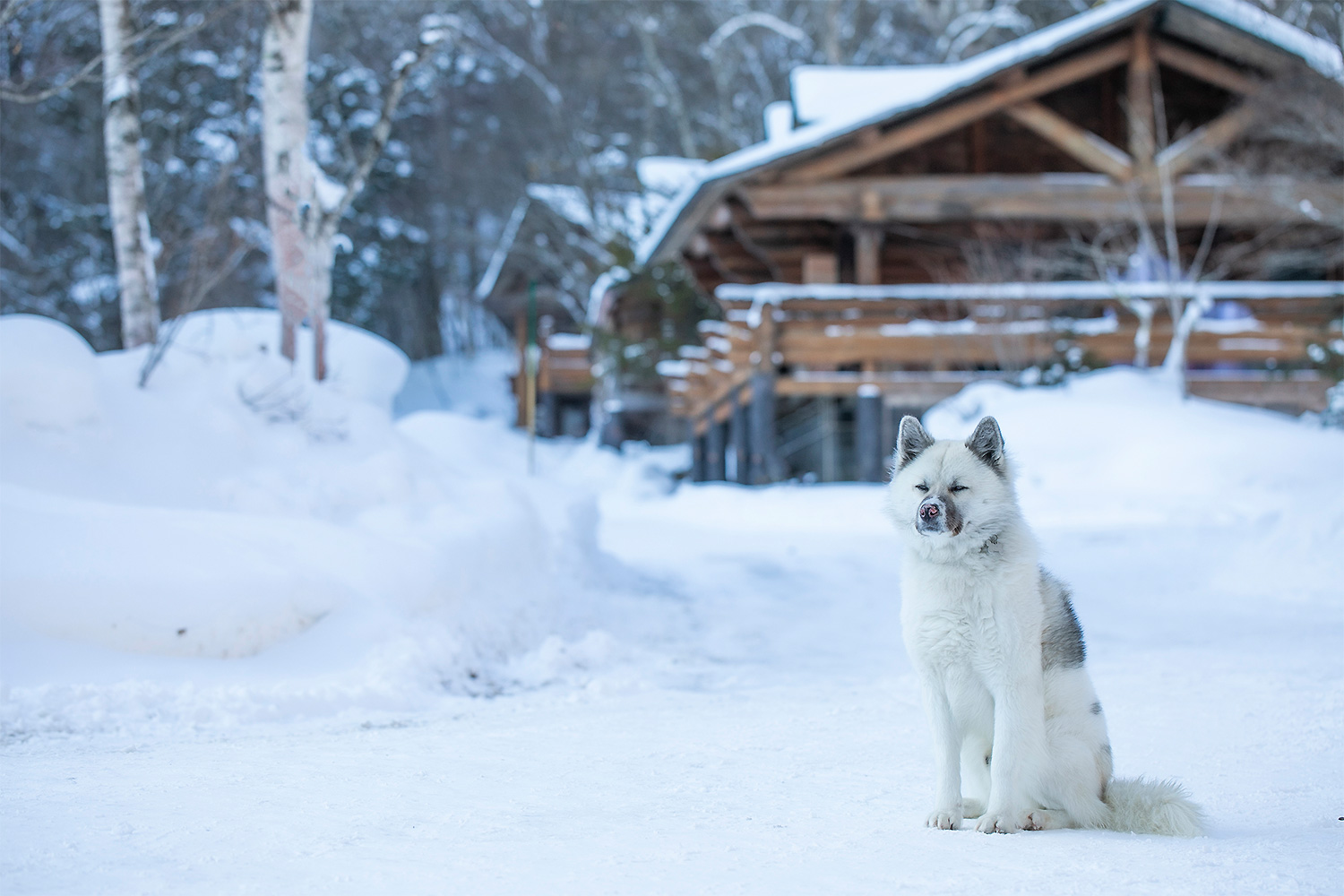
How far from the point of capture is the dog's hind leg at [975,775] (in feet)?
11.0

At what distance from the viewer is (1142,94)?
17359 millimetres

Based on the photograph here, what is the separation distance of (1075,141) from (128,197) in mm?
12982

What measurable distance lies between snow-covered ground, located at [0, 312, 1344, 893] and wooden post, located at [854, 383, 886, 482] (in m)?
5.09

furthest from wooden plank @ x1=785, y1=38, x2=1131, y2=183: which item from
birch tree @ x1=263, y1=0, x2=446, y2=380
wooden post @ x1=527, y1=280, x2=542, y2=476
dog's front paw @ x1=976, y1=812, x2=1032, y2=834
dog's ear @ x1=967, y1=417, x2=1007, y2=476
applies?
dog's front paw @ x1=976, y1=812, x2=1032, y2=834

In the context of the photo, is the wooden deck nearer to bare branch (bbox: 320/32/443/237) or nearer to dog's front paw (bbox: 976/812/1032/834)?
bare branch (bbox: 320/32/443/237)

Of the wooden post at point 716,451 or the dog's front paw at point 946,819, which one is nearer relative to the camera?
the dog's front paw at point 946,819

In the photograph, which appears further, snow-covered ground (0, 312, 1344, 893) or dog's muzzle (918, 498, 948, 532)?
dog's muzzle (918, 498, 948, 532)

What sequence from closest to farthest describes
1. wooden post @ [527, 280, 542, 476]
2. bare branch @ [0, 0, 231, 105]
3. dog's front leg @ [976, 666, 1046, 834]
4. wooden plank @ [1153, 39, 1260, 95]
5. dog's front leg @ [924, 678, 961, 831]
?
1. dog's front leg @ [976, 666, 1046, 834]
2. dog's front leg @ [924, 678, 961, 831]
3. bare branch @ [0, 0, 231, 105]
4. wooden post @ [527, 280, 542, 476]
5. wooden plank @ [1153, 39, 1260, 95]

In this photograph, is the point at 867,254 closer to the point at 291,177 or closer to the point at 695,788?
the point at 291,177

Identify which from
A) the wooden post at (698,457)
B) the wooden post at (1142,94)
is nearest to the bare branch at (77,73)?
the wooden post at (1142,94)

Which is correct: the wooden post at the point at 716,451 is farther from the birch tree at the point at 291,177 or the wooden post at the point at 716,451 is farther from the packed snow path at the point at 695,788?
the packed snow path at the point at 695,788

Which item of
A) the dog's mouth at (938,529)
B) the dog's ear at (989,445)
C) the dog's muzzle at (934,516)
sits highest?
the dog's ear at (989,445)

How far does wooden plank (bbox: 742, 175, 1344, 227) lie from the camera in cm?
1716

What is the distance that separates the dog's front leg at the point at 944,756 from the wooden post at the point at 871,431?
1288cm
